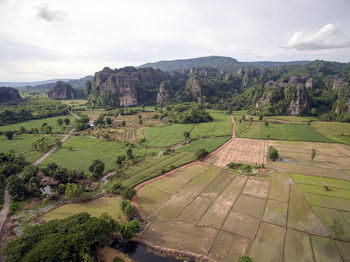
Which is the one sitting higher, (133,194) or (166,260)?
(133,194)

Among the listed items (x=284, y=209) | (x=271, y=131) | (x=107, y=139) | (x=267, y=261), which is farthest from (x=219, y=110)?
(x=267, y=261)

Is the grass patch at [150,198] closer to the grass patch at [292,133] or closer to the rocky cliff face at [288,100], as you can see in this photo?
the grass patch at [292,133]

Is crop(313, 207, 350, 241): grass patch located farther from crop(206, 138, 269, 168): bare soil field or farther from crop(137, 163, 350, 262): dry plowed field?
crop(206, 138, 269, 168): bare soil field

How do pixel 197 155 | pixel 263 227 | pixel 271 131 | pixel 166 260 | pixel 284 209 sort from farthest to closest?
pixel 271 131 < pixel 197 155 < pixel 284 209 < pixel 263 227 < pixel 166 260

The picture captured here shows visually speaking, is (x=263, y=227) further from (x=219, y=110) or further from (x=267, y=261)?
(x=219, y=110)

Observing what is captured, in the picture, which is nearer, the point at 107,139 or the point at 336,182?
the point at 336,182

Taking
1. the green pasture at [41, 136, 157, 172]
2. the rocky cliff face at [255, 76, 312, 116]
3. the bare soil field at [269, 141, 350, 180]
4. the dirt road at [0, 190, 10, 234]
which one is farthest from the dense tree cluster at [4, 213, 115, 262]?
the rocky cliff face at [255, 76, 312, 116]

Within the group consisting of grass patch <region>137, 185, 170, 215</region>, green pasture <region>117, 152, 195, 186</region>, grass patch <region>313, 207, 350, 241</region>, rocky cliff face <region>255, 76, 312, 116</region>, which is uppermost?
rocky cliff face <region>255, 76, 312, 116</region>
